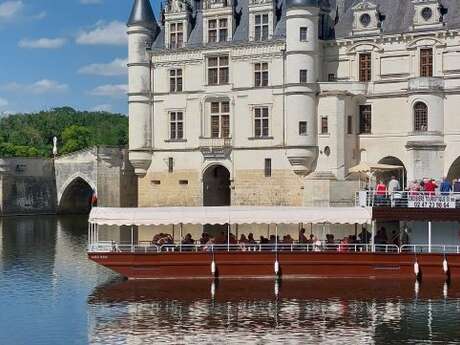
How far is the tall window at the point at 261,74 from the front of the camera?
5684 cm

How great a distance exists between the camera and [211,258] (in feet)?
107

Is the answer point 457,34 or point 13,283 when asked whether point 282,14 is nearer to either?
point 457,34

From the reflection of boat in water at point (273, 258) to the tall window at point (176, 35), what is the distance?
1139 inches

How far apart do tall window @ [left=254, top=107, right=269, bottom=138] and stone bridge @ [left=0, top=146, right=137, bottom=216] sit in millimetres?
13929

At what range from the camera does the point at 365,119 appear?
55.0 m

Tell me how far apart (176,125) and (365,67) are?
13416 millimetres

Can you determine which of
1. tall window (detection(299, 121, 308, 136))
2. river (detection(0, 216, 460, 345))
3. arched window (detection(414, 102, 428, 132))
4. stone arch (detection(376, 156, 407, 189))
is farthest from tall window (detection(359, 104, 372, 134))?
river (detection(0, 216, 460, 345))

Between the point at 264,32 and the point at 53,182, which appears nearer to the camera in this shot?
the point at 264,32

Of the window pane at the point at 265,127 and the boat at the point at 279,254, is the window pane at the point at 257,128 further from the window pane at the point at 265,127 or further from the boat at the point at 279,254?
the boat at the point at 279,254

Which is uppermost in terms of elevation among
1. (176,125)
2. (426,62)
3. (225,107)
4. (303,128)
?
(426,62)

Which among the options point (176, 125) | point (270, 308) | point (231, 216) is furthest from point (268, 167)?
point (270, 308)

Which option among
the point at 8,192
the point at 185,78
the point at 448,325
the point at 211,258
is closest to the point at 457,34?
the point at 185,78

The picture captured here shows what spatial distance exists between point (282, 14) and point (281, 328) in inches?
1381

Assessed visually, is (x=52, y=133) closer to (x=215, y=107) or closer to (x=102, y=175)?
(x=102, y=175)
